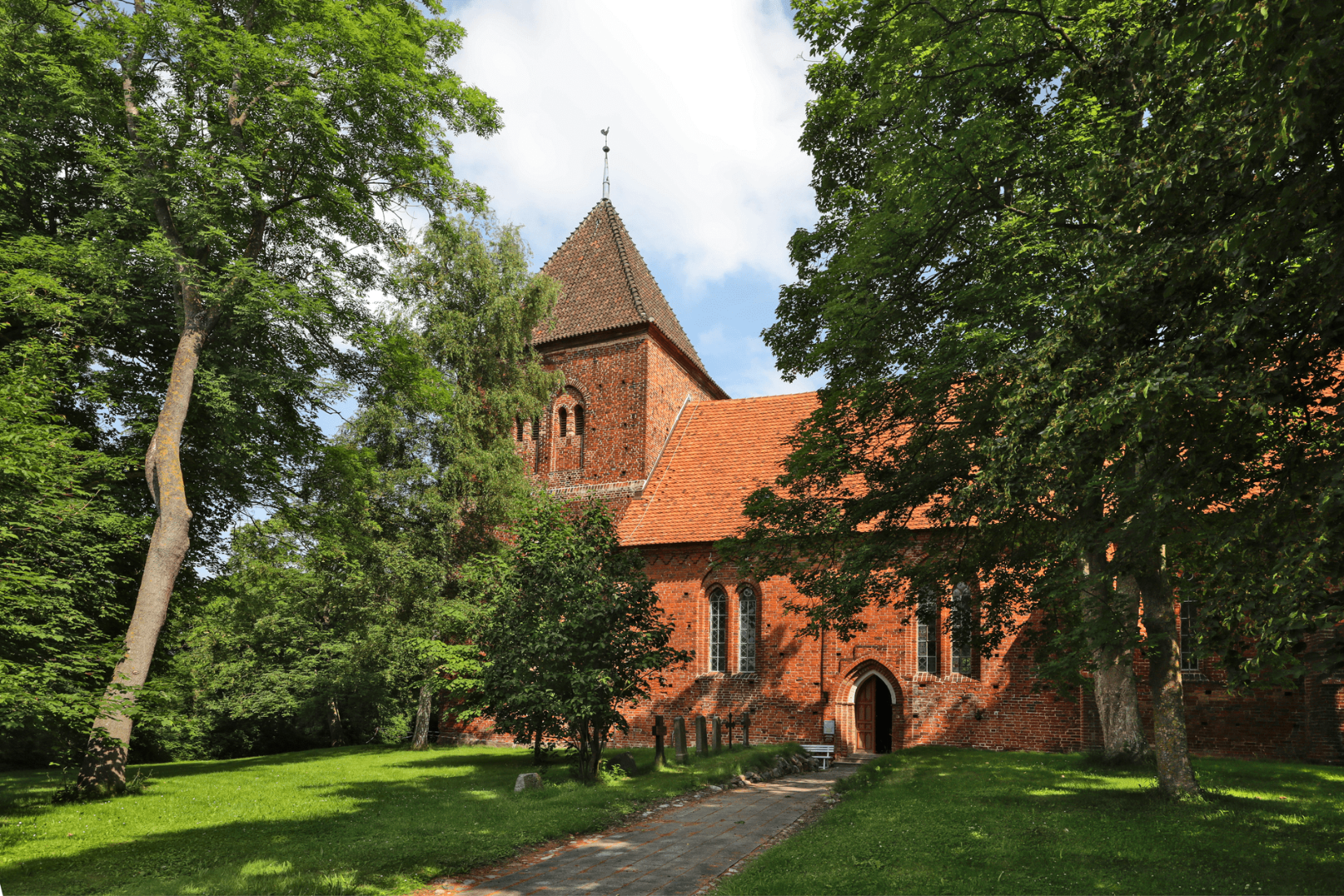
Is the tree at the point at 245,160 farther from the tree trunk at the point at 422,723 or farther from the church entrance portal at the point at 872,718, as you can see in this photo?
the church entrance portal at the point at 872,718

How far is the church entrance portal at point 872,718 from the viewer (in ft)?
71.6

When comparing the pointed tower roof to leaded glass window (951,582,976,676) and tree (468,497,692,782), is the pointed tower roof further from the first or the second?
leaded glass window (951,582,976,676)

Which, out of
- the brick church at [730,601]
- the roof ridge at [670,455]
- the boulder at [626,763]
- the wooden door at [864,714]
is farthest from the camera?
the roof ridge at [670,455]

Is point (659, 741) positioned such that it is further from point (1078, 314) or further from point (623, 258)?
point (623, 258)

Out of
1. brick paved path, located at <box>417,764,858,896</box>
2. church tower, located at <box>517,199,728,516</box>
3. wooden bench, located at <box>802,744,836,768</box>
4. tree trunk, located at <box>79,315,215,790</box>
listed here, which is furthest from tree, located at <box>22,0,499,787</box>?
wooden bench, located at <box>802,744,836,768</box>

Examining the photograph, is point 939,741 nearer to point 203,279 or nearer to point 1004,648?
point 1004,648

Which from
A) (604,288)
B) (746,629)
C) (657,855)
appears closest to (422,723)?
(746,629)

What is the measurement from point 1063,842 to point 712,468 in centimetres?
1770

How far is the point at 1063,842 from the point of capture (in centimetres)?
765

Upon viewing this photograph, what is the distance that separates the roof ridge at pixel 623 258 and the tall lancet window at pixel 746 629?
860cm

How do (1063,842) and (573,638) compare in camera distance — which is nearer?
(1063,842)

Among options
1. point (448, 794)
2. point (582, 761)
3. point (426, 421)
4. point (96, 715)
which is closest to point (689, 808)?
point (582, 761)

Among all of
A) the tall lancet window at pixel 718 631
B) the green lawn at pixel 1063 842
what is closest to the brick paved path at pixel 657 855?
the green lawn at pixel 1063 842

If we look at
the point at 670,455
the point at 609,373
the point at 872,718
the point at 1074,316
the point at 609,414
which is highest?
the point at 609,373
